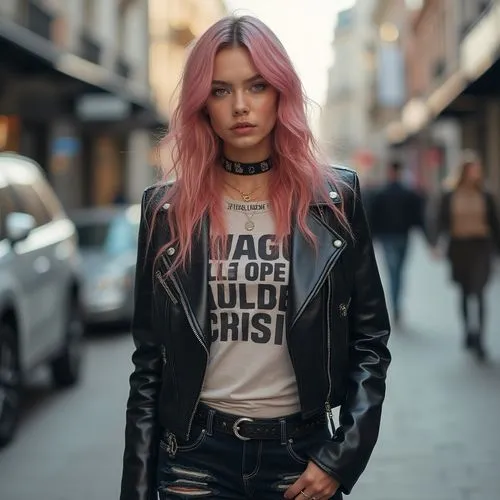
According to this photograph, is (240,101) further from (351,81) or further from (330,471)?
(351,81)

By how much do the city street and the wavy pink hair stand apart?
3301 millimetres

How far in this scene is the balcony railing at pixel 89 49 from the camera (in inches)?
1148

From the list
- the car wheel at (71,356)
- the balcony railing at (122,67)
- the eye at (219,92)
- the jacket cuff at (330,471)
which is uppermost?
the balcony railing at (122,67)

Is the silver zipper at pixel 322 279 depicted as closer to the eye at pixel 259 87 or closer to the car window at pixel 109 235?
the eye at pixel 259 87

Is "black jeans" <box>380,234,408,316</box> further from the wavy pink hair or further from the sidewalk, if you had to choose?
the wavy pink hair

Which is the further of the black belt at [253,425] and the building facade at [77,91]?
the building facade at [77,91]

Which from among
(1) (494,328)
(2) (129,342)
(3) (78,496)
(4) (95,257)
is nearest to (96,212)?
(4) (95,257)

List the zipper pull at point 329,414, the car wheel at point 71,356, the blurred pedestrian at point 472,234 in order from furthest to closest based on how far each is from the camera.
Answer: the blurred pedestrian at point 472,234, the car wheel at point 71,356, the zipper pull at point 329,414

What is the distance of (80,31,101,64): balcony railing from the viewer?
29.2m

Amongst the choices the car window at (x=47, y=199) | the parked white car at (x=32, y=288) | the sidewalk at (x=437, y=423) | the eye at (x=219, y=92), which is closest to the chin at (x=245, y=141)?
the eye at (x=219, y=92)

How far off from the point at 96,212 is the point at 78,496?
9216 millimetres

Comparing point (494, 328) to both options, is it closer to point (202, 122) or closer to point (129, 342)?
point (129, 342)

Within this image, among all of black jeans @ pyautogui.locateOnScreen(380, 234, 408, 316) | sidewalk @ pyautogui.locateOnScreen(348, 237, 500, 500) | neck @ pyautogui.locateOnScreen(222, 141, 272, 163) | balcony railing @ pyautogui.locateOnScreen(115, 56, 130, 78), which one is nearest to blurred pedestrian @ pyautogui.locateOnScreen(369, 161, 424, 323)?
black jeans @ pyautogui.locateOnScreen(380, 234, 408, 316)

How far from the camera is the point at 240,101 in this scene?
2.54 m
